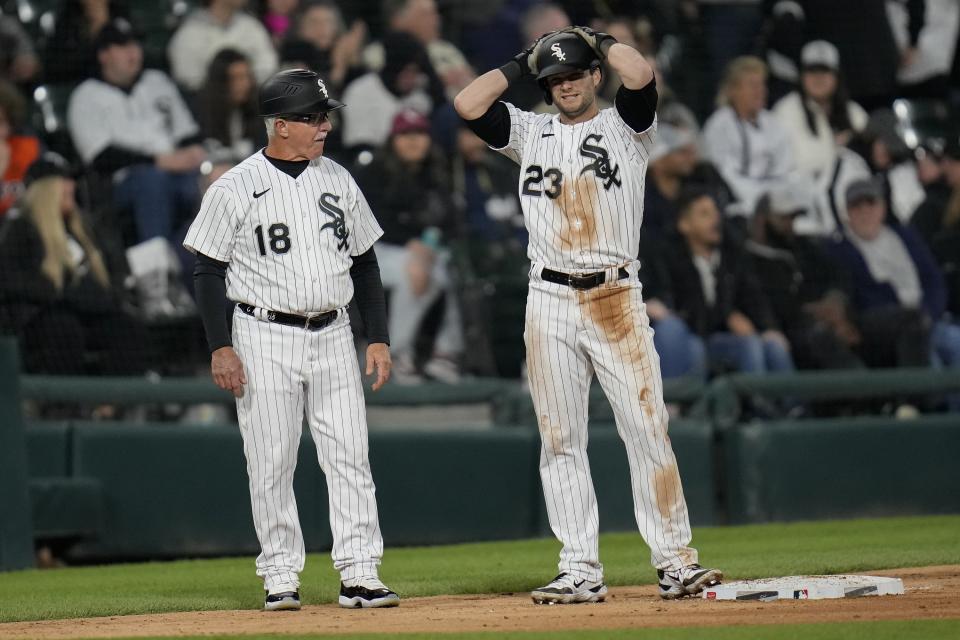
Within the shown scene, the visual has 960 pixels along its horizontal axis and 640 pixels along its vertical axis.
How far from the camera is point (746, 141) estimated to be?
1083cm

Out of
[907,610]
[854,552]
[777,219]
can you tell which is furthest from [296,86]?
[777,219]

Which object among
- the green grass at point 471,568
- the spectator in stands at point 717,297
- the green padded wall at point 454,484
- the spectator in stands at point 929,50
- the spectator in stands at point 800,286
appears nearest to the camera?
the green grass at point 471,568

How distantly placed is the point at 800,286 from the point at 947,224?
143 cm

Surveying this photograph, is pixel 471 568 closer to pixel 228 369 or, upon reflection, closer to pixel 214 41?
pixel 228 369

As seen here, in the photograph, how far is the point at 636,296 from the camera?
192 inches

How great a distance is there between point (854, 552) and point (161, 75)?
5111mm

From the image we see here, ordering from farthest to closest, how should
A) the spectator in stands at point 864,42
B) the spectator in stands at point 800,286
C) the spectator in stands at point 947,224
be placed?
the spectator in stands at point 864,42
the spectator in stands at point 947,224
the spectator in stands at point 800,286

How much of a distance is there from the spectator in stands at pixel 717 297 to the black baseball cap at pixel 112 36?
3.57 metres

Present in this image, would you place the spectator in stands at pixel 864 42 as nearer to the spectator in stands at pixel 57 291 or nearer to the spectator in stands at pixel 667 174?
the spectator in stands at pixel 667 174

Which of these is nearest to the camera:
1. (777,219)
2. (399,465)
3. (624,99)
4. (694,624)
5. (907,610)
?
(694,624)

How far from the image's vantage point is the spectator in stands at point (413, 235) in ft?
30.5

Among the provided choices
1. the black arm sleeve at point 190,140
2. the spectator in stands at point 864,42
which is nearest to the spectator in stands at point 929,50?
the spectator in stands at point 864,42

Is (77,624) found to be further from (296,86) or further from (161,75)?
(161,75)

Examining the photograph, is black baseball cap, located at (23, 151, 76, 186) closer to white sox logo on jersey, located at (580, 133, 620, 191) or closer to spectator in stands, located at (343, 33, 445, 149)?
spectator in stands, located at (343, 33, 445, 149)
